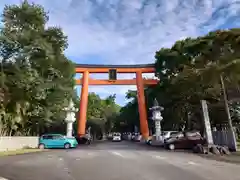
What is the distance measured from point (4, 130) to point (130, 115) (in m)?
36.2

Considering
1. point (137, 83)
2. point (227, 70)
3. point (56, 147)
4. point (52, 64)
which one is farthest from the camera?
point (137, 83)

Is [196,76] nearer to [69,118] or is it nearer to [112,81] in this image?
[69,118]

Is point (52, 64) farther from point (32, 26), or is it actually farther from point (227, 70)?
point (227, 70)

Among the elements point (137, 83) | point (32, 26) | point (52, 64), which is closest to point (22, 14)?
point (32, 26)

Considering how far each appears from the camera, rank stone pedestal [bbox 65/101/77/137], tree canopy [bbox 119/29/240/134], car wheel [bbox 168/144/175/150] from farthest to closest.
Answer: stone pedestal [bbox 65/101/77/137], car wheel [bbox 168/144/175/150], tree canopy [bbox 119/29/240/134]

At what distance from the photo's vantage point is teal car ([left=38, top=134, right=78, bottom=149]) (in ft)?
90.6

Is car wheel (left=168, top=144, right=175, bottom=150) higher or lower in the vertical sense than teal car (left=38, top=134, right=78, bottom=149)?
lower

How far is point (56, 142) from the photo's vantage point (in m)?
27.6

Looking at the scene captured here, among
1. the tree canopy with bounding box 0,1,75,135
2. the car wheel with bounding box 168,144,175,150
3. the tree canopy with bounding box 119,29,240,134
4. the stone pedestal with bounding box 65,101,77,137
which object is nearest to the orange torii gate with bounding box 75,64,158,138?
the tree canopy with bounding box 119,29,240,134

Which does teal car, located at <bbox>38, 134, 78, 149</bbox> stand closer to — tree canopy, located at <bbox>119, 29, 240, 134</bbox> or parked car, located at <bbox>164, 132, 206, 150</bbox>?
parked car, located at <bbox>164, 132, 206, 150</bbox>

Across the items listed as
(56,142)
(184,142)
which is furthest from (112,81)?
(184,142)

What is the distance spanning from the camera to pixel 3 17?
60.4 ft

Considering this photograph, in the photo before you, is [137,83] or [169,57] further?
[137,83]

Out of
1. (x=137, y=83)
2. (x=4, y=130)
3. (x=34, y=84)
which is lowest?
(x=4, y=130)
